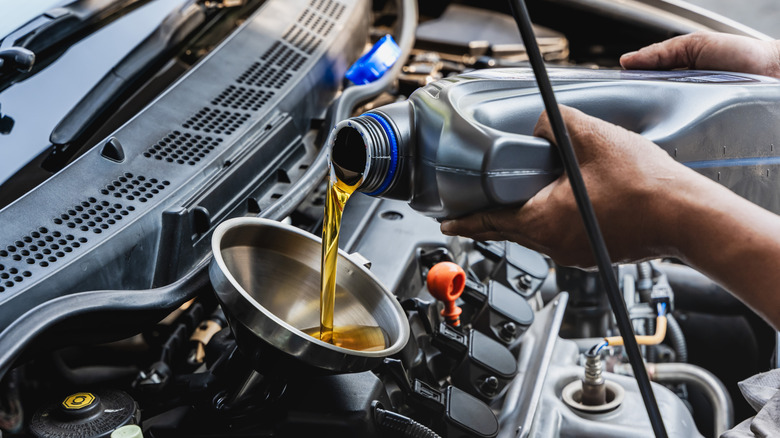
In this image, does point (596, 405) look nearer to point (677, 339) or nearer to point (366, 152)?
point (677, 339)

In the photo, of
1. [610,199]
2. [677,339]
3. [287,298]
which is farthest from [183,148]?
[677,339]

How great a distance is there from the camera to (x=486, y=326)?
1326 millimetres

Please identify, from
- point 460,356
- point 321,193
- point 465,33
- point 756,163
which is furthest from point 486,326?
point 465,33

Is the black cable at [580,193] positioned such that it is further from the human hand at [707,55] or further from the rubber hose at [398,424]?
the human hand at [707,55]

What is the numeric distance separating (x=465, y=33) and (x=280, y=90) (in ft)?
3.04

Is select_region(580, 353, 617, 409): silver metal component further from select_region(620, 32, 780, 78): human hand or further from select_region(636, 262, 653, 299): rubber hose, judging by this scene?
select_region(620, 32, 780, 78): human hand

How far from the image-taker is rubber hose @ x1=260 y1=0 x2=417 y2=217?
118 cm

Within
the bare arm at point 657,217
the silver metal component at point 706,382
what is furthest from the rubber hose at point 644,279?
the bare arm at point 657,217

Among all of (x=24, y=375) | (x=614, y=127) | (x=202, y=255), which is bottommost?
(x=24, y=375)

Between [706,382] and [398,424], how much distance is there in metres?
0.73

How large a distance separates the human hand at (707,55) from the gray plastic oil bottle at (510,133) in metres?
0.13

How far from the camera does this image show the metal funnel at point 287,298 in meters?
0.82

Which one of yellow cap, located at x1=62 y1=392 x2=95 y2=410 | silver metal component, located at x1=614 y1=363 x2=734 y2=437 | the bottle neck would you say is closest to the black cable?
the bottle neck

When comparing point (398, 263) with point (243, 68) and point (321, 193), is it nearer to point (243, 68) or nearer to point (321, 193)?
point (321, 193)
